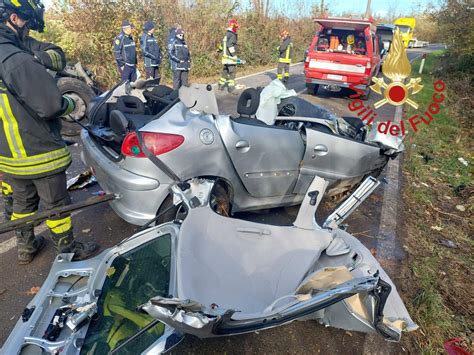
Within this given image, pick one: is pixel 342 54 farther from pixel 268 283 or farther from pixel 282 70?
pixel 268 283

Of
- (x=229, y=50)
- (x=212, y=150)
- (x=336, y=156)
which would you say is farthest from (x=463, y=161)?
(x=229, y=50)

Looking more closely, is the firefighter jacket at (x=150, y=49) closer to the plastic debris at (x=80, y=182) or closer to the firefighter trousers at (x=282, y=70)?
the firefighter trousers at (x=282, y=70)

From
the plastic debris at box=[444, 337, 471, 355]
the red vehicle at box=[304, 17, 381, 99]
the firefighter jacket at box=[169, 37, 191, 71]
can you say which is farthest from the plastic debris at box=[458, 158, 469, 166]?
the firefighter jacket at box=[169, 37, 191, 71]

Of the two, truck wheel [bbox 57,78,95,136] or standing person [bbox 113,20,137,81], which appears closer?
truck wheel [bbox 57,78,95,136]

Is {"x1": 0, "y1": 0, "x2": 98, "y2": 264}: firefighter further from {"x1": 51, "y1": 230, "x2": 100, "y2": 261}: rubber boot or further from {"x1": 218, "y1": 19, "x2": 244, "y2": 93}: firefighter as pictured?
{"x1": 218, "y1": 19, "x2": 244, "y2": 93}: firefighter

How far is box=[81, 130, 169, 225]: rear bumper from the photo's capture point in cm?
267

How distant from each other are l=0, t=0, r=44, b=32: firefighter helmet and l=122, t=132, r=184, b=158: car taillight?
1016 millimetres

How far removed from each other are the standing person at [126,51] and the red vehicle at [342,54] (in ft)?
15.0

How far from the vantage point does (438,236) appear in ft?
12.5

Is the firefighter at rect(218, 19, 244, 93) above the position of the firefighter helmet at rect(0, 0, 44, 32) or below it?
below

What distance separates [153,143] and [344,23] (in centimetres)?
845

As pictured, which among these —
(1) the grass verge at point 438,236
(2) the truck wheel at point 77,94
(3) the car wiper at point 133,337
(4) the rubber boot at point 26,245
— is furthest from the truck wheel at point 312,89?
(3) the car wiper at point 133,337

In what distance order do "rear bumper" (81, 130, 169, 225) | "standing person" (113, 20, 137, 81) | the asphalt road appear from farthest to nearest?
"standing person" (113, 20, 137, 81) → "rear bumper" (81, 130, 169, 225) → the asphalt road

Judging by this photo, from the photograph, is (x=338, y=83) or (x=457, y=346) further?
(x=338, y=83)
